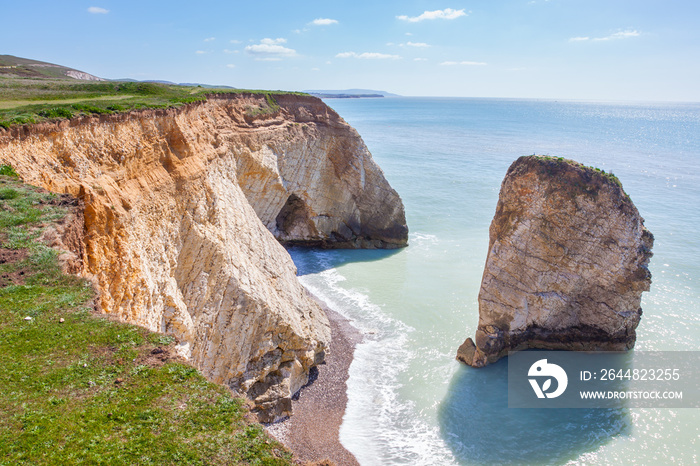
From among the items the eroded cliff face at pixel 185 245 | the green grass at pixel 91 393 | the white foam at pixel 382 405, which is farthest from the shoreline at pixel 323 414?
the green grass at pixel 91 393

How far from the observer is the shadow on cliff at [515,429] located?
1503 centimetres

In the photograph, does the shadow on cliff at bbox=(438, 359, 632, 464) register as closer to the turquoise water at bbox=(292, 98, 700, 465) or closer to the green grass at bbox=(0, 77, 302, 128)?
the turquoise water at bbox=(292, 98, 700, 465)

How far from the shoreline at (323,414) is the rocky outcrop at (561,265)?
19.2ft

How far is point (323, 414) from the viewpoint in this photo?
17.1m

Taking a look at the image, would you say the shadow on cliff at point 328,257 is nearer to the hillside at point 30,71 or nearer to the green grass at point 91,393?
the green grass at point 91,393

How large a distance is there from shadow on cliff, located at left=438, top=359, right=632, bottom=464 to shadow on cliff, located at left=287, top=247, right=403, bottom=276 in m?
16.3

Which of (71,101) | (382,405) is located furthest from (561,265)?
(71,101)

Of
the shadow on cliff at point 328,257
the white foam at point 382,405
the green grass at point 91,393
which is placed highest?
the green grass at point 91,393

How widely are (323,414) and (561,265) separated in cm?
1201

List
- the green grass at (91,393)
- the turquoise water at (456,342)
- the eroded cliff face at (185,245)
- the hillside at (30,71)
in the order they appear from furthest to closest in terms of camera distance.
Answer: the hillside at (30,71)
the turquoise water at (456,342)
the eroded cliff face at (185,245)
the green grass at (91,393)

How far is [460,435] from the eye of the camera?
52.7ft

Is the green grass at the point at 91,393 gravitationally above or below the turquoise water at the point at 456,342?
above

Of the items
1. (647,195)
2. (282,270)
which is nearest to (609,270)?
(282,270)

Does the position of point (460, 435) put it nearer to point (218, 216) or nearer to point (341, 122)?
point (218, 216)
